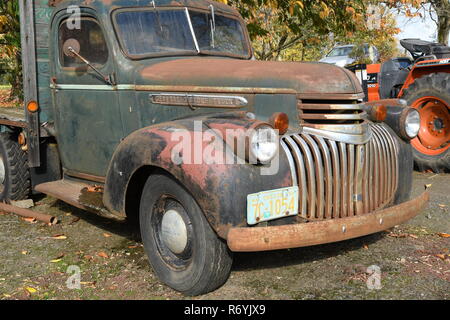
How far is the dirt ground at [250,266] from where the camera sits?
322cm

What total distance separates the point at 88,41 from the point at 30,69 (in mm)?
964

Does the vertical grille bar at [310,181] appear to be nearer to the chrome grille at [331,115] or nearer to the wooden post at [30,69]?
the chrome grille at [331,115]

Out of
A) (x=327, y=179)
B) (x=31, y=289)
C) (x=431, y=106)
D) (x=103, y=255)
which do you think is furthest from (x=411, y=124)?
(x=431, y=106)

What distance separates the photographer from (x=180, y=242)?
126 inches

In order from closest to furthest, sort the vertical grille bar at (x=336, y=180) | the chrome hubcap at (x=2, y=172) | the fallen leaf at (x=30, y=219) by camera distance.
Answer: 1. the vertical grille bar at (x=336, y=180)
2. the fallen leaf at (x=30, y=219)
3. the chrome hubcap at (x=2, y=172)

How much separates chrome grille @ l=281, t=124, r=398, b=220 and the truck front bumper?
163 millimetres

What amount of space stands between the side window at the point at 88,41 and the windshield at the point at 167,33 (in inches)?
8.3

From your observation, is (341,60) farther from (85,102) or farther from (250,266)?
(250,266)

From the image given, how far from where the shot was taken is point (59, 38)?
4.45m

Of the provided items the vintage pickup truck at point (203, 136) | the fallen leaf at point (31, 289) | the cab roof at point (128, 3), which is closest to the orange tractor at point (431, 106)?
the vintage pickup truck at point (203, 136)

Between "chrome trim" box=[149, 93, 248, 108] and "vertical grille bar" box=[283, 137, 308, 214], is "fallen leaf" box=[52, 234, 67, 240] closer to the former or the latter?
"chrome trim" box=[149, 93, 248, 108]

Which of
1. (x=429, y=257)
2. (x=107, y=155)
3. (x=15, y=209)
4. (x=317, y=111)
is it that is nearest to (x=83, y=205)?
(x=107, y=155)

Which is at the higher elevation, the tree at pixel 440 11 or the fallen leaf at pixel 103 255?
the tree at pixel 440 11

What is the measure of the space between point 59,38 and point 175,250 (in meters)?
2.34
